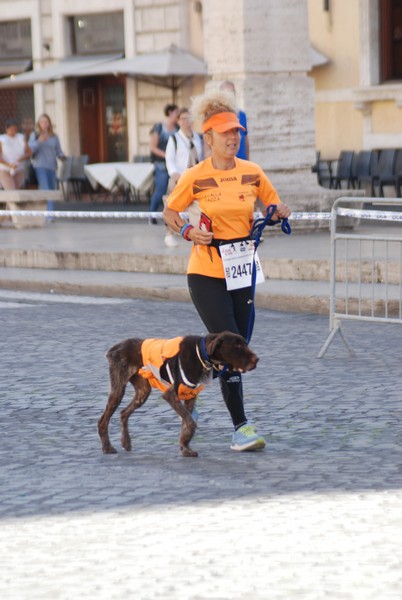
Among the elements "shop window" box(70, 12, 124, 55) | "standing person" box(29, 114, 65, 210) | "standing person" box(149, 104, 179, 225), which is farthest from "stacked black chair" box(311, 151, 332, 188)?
"shop window" box(70, 12, 124, 55)

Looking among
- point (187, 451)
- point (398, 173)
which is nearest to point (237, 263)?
point (187, 451)

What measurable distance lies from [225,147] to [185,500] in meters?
1.97

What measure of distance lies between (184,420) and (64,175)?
985 inches

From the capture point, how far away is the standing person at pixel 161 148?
21.5 meters

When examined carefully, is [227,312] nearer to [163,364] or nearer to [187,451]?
[163,364]

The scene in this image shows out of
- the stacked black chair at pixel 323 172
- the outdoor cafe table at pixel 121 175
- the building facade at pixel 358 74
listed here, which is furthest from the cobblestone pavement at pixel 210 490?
the outdoor cafe table at pixel 121 175

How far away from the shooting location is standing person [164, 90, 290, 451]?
771 centimetres

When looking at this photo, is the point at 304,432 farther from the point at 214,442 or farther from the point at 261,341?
the point at 261,341

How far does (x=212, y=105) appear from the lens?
25.4ft

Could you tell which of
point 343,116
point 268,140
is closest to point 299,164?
point 268,140

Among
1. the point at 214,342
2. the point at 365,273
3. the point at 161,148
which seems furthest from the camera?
the point at 161,148

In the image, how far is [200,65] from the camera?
99.8 feet

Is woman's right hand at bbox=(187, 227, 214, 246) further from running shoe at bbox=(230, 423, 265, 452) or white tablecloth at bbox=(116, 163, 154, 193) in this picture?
white tablecloth at bbox=(116, 163, 154, 193)

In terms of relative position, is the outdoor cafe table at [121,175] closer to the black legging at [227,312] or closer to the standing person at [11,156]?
the standing person at [11,156]
